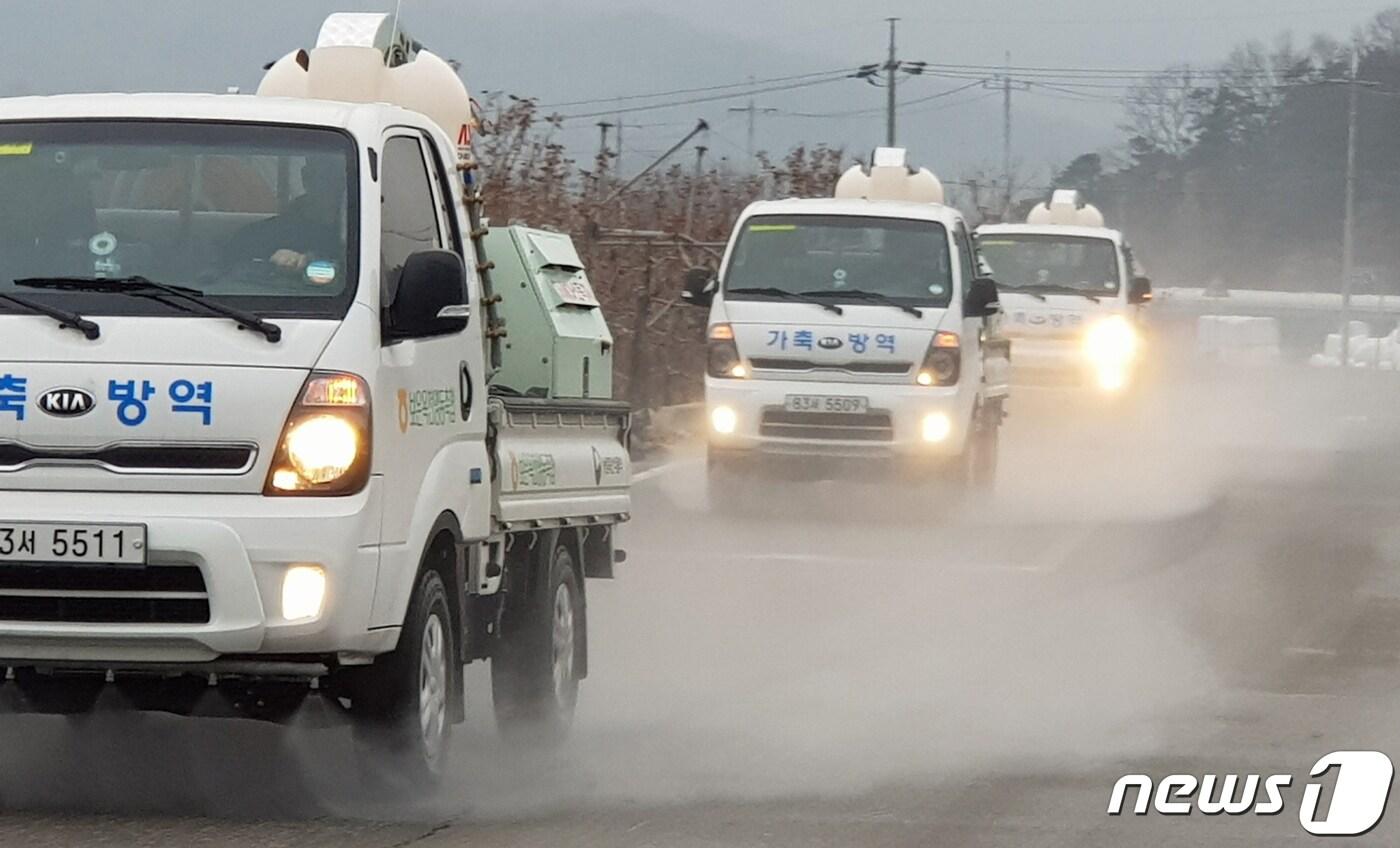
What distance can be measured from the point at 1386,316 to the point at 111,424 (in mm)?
99124

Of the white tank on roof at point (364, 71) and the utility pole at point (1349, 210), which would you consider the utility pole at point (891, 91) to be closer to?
the utility pole at point (1349, 210)

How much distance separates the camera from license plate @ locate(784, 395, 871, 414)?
17906 millimetres

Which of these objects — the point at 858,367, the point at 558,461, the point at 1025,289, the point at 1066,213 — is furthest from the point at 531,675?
the point at 1066,213

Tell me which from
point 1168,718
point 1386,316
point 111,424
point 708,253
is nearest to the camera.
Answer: point 111,424

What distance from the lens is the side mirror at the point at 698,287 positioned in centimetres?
1834

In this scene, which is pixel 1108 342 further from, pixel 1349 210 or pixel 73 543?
pixel 1349 210

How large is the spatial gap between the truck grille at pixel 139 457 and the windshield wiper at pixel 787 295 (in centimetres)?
1125

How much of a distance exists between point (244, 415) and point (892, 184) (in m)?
19.5

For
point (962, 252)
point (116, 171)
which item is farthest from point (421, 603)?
point (962, 252)

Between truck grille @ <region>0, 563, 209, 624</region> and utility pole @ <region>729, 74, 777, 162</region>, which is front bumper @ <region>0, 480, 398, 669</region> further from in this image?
utility pole @ <region>729, 74, 777, 162</region>

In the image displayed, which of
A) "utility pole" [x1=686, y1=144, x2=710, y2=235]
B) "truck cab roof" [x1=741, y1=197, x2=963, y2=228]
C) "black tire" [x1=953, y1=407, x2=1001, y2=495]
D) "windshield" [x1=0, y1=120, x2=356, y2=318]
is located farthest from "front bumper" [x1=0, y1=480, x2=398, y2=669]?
"utility pole" [x1=686, y1=144, x2=710, y2=235]

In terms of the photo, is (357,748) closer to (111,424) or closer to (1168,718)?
(111,424)

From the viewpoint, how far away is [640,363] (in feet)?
82.5

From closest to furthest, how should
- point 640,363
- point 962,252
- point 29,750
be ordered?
point 29,750 → point 962,252 → point 640,363
